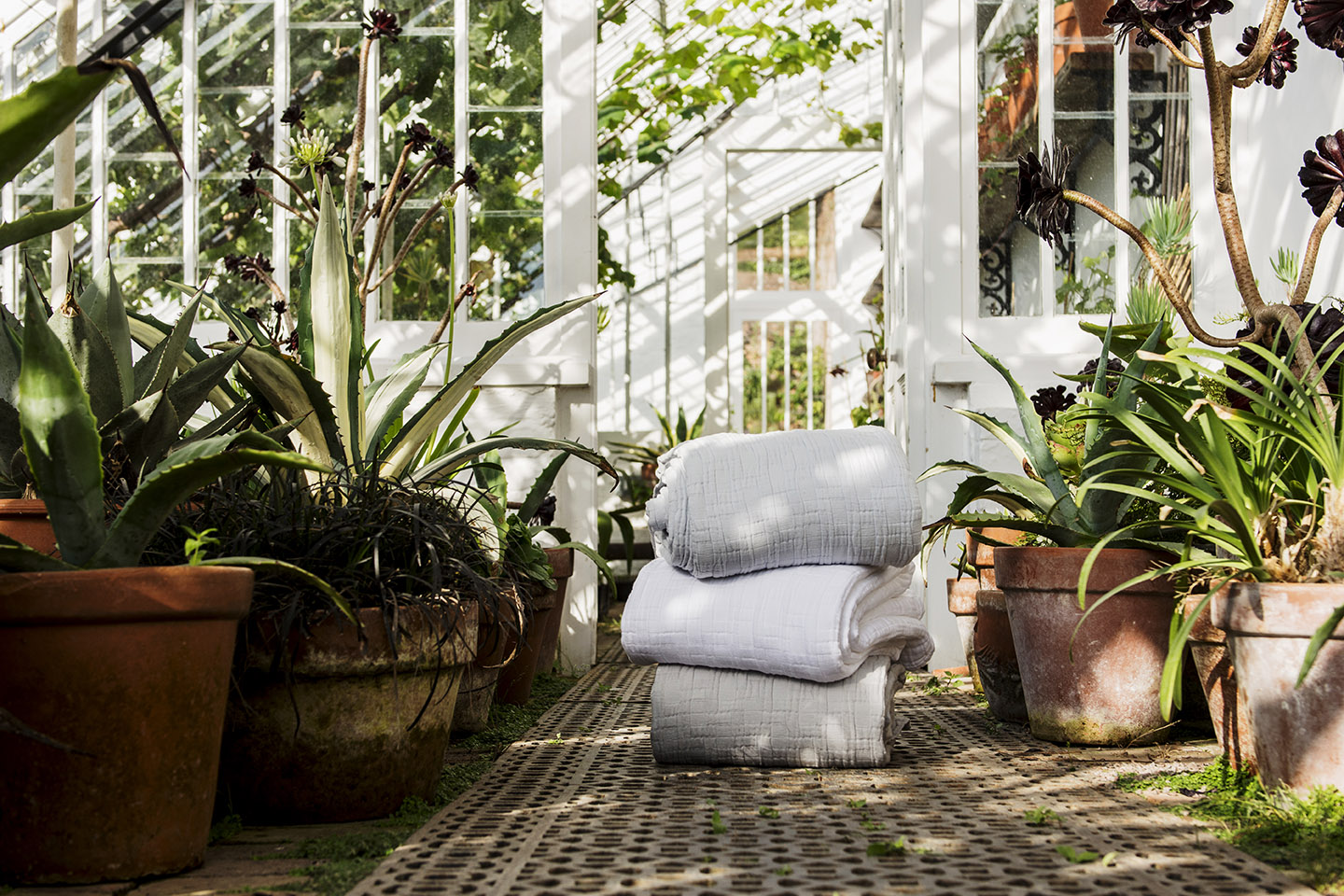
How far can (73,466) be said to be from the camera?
1326 mm

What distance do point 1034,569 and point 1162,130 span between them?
1.89 metres

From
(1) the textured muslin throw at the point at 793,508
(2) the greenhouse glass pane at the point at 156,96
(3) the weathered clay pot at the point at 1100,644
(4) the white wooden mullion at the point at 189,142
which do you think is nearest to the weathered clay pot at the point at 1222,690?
(3) the weathered clay pot at the point at 1100,644

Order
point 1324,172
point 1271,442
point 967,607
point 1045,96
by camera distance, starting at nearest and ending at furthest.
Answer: point 1271,442
point 1324,172
point 967,607
point 1045,96

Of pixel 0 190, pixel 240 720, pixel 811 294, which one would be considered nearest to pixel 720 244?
pixel 811 294

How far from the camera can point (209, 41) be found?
370 centimetres

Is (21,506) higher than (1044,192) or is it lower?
lower

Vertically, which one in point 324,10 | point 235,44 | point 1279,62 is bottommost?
point 1279,62

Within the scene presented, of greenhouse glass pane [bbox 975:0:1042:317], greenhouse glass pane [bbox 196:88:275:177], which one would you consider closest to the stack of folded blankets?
greenhouse glass pane [bbox 975:0:1042:317]

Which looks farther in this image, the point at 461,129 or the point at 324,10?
the point at 324,10

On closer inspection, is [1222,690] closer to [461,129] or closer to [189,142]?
[461,129]

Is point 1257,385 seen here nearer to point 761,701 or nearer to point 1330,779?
point 1330,779

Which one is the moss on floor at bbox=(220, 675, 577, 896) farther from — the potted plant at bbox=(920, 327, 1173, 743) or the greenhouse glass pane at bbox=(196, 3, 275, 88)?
the greenhouse glass pane at bbox=(196, 3, 275, 88)

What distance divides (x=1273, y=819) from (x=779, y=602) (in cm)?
83

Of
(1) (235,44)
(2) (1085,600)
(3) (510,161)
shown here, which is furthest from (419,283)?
(2) (1085,600)
